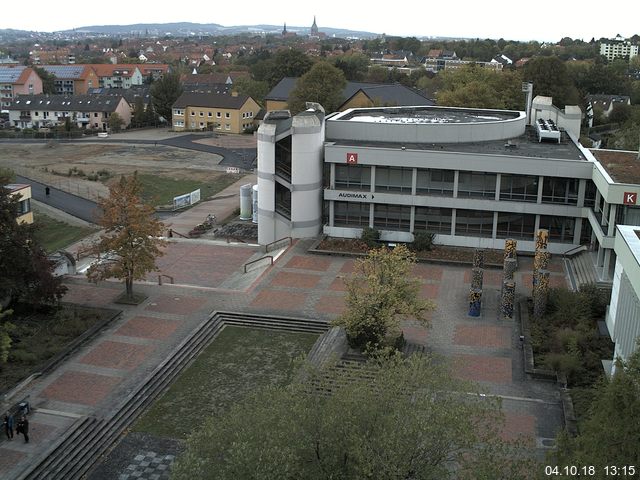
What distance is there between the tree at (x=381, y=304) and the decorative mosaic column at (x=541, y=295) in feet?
21.2

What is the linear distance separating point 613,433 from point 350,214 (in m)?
32.4

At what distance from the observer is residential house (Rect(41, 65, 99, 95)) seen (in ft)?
509

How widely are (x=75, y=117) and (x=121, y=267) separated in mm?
89924

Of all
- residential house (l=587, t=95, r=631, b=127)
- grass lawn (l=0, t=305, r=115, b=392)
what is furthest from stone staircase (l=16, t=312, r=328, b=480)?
residential house (l=587, t=95, r=631, b=127)

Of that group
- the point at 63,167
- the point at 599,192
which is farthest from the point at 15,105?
the point at 599,192

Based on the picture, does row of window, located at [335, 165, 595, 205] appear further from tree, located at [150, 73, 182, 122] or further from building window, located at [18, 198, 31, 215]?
tree, located at [150, 73, 182, 122]

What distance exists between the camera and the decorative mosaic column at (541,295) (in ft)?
110

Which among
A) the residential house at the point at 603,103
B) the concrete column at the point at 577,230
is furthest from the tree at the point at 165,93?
the concrete column at the point at 577,230

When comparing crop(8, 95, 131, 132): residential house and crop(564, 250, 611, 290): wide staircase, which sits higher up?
crop(8, 95, 131, 132): residential house

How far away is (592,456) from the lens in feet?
47.6

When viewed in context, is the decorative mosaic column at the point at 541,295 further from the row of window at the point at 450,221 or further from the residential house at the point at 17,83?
the residential house at the point at 17,83

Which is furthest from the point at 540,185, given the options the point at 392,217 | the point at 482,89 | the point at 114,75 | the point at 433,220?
the point at 114,75

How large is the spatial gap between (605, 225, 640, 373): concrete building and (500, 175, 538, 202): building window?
15310 mm

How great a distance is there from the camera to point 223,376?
28.7 meters
